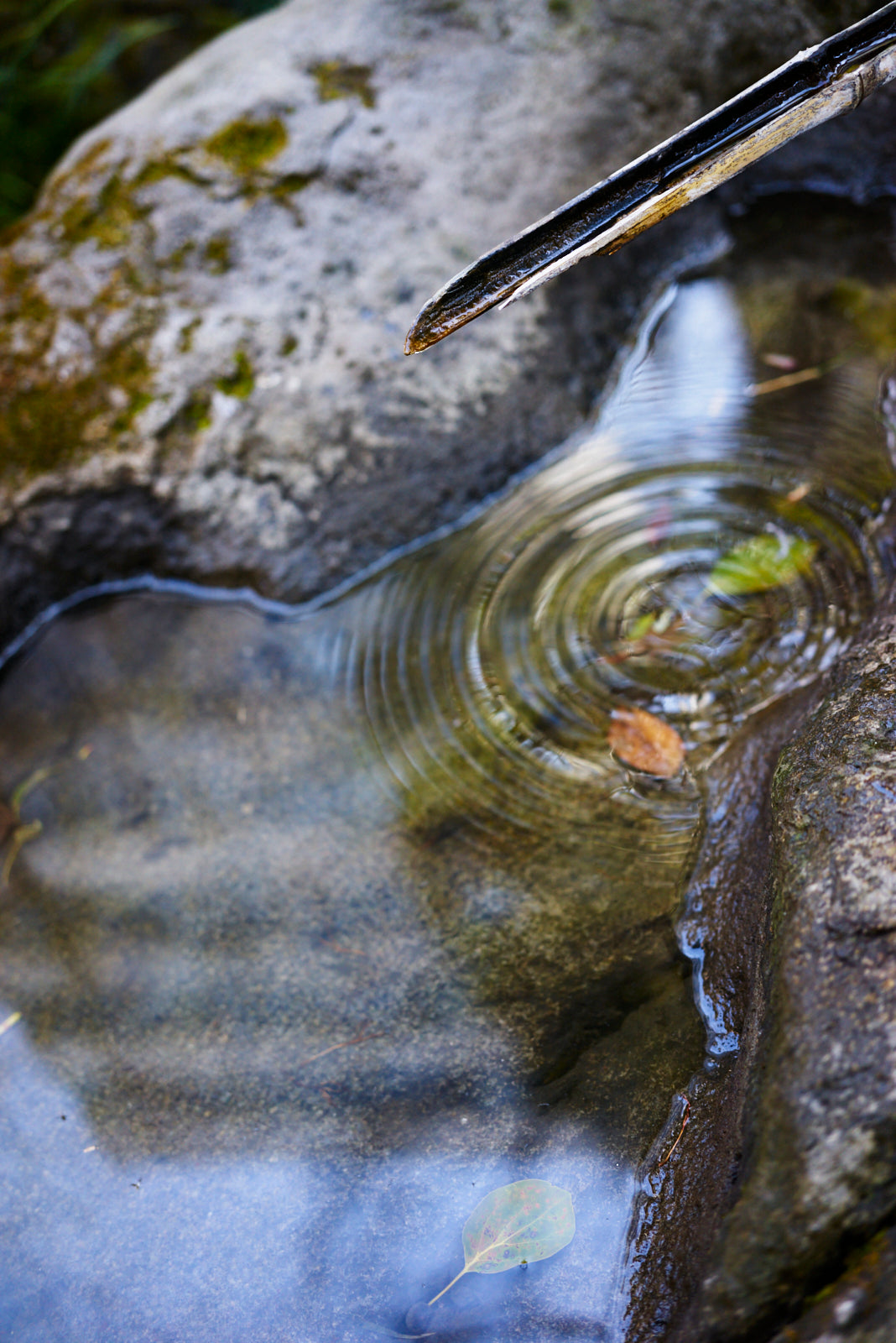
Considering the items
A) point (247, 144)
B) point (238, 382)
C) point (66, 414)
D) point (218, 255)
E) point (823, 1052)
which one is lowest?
point (823, 1052)

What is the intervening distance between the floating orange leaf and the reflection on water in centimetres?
4

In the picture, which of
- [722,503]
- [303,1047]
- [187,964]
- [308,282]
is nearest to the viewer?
[303,1047]

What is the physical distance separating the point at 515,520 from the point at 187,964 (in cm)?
155

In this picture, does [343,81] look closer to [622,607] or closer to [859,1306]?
[622,607]

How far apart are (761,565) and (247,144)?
6.85 feet

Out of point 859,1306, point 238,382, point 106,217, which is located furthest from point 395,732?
point 106,217

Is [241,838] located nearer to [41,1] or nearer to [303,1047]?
[303,1047]

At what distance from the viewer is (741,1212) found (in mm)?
1164

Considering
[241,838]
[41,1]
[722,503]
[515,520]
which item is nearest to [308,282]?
A: [515,520]

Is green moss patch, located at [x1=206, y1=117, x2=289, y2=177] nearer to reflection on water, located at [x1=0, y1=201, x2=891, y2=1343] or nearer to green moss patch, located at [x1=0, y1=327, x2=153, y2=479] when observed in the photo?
green moss patch, located at [x1=0, y1=327, x2=153, y2=479]

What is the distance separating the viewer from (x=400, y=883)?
81.4 inches

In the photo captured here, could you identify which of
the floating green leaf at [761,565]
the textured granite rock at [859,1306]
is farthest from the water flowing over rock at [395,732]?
the floating green leaf at [761,565]

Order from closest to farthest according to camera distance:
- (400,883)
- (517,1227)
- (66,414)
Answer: (517,1227) → (400,883) → (66,414)

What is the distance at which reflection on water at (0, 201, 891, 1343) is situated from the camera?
1.58 metres
